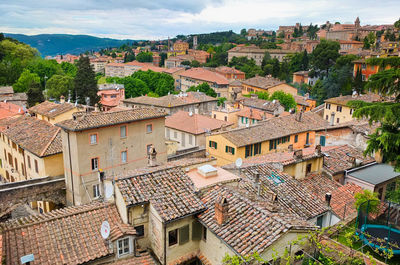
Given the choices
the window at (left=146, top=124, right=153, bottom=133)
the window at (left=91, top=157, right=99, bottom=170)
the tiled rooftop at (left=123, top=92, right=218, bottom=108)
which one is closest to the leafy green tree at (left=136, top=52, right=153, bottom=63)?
the tiled rooftop at (left=123, top=92, right=218, bottom=108)

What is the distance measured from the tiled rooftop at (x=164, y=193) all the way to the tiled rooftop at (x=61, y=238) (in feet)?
3.98

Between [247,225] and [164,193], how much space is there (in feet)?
10.9

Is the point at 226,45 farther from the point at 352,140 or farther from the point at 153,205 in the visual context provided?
the point at 153,205

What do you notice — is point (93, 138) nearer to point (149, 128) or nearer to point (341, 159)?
point (149, 128)

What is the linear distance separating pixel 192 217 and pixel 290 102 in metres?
A: 53.5

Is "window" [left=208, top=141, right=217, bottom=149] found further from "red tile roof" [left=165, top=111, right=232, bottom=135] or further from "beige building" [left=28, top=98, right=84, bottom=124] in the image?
"beige building" [left=28, top=98, right=84, bottom=124]

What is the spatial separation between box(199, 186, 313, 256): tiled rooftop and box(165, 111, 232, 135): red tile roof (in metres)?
24.8

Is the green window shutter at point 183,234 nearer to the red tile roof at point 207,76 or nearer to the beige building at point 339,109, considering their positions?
the beige building at point 339,109

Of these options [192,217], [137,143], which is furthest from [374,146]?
[137,143]

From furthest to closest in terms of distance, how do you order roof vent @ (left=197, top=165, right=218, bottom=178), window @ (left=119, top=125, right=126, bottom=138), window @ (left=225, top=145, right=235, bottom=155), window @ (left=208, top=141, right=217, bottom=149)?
window @ (left=208, top=141, right=217, bottom=149) < window @ (left=225, top=145, right=235, bottom=155) < window @ (left=119, top=125, right=126, bottom=138) < roof vent @ (left=197, top=165, right=218, bottom=178)

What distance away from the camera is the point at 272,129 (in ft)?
103

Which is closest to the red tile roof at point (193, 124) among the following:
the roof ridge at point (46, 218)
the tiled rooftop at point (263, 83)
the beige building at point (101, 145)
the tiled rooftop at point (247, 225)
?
the beige building at point (101, 145)

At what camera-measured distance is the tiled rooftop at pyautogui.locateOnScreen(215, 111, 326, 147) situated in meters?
28.8

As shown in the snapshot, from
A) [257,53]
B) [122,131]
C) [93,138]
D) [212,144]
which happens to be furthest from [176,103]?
[257,53]
